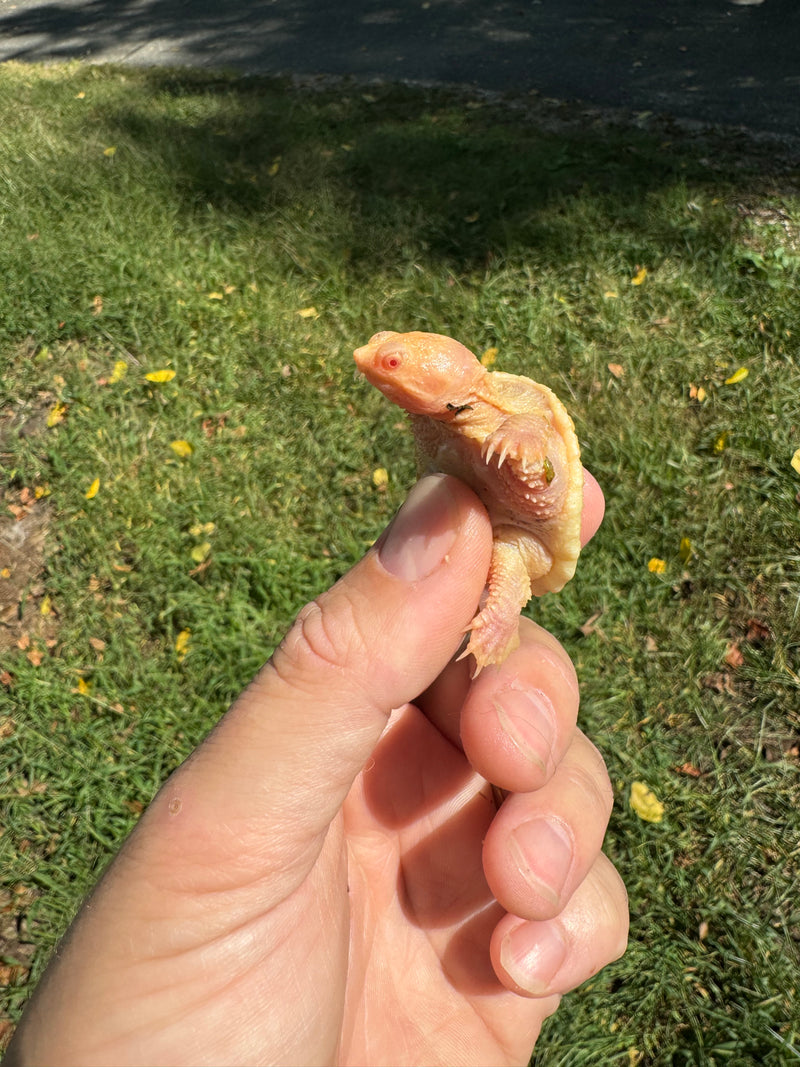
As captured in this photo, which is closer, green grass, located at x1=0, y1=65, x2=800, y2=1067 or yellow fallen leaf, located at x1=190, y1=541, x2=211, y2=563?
green grass, located at x1=0, y1=65, x2=800, y2=1067

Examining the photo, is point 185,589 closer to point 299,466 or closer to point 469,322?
point 299,466

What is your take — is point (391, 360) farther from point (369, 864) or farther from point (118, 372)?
point (118, 372)

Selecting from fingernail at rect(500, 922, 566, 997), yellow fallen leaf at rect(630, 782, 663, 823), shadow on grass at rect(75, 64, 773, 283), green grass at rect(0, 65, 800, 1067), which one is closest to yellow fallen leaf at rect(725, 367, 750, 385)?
green grass at rect(0, 65, 800, 1067)

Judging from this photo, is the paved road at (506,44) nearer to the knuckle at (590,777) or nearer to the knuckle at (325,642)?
the knuckle at (590,777)

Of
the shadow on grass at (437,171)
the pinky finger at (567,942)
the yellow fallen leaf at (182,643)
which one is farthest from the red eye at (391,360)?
the shadow on grass at (437,171)

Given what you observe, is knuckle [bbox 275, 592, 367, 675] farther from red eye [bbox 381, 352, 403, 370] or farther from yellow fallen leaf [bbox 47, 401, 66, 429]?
yellow fallen leaf [bbox 47, 401, 66, 429]

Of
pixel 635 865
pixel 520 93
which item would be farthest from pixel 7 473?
pixel 520 93
